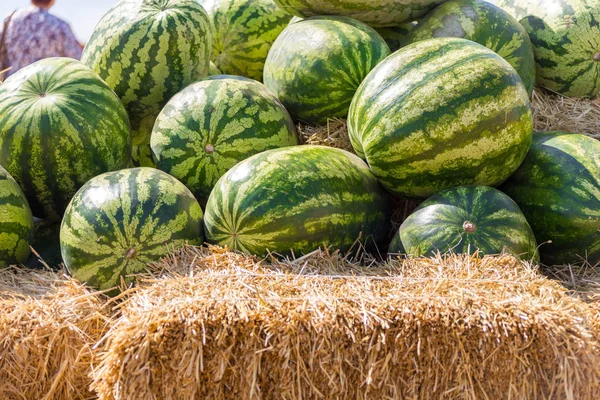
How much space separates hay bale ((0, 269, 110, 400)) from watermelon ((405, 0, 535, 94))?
2388 mm

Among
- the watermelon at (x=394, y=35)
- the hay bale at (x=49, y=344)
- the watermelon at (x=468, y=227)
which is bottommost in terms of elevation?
the hay bale at (x=49, y=344)

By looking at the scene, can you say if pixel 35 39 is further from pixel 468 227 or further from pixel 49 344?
pixel 468 227

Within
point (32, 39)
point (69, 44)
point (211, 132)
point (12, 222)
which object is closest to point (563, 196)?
point (211, 132)

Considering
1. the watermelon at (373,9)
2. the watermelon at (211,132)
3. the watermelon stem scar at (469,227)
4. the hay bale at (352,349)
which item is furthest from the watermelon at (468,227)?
the watermelon at (373,9)

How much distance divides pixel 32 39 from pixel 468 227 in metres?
6.73

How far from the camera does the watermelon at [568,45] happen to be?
4102mm

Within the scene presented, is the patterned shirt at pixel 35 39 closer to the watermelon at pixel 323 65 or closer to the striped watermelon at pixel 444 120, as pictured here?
the watermelon at pixel 323 65

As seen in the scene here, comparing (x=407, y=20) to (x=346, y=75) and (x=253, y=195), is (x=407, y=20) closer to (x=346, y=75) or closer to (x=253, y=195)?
(x=346, y=75)

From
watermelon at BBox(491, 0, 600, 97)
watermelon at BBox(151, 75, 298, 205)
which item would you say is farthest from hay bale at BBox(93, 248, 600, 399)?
watermelon at BBox(491, 0, 600, 97)

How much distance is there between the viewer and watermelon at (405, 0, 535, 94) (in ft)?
12.6

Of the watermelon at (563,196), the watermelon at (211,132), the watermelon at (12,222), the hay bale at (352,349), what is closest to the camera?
the hay bale at (352,349)

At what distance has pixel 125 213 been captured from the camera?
2.99 metres

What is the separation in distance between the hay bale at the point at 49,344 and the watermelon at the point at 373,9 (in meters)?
2.18

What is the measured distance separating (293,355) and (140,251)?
941mm
